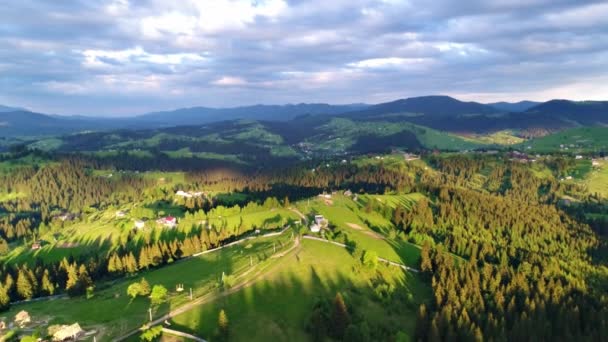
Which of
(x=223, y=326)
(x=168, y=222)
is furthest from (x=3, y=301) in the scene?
(x=168, y=222)

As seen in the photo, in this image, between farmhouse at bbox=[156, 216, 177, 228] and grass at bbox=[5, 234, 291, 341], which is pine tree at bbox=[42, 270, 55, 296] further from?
farmhouse at bbox=[156, 216, 177, 228]

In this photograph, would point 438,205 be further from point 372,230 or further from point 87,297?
point 87,297

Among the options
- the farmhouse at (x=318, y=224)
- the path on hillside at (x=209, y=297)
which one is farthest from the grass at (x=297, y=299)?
the farmhouse at (x=318, y=224)

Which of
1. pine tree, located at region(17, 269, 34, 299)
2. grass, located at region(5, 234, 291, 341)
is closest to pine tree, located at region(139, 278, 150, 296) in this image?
grass, located at region(5, 234, 291, 341)

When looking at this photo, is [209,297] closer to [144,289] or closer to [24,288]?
[144,289]

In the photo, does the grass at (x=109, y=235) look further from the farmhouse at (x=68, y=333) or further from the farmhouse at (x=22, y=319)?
the farmhouse at (x=68, y=333)

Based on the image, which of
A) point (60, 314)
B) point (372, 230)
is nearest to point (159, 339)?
point (60, 314)
